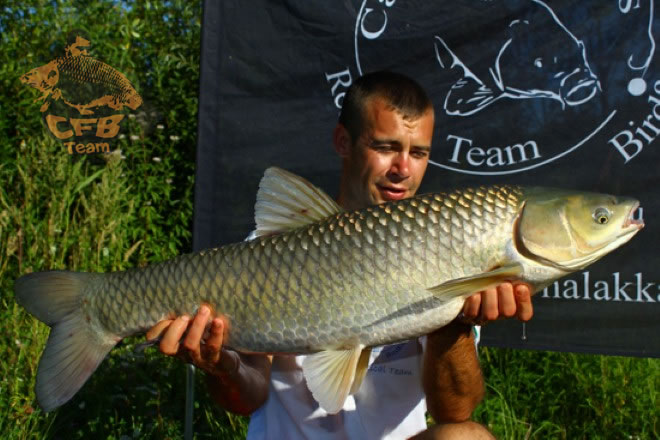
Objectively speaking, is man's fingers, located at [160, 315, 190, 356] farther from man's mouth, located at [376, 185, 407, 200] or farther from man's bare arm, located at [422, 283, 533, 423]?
man's mouth, located at [376, 185, 407, 200]

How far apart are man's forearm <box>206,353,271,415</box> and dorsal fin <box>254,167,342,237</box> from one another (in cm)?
45

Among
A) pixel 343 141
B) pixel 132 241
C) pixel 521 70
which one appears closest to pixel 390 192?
pixel 343 141

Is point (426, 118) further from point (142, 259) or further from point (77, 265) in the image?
point (142, 259)

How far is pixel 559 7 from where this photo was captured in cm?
256

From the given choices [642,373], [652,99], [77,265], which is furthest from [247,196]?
[642,373]

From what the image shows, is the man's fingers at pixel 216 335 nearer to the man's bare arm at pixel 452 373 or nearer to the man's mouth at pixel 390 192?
the man's bare arm at pixel 452 373

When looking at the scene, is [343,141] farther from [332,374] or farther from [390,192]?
[332,374]

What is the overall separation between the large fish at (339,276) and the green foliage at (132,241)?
117cm

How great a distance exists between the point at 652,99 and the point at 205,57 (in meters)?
1.69

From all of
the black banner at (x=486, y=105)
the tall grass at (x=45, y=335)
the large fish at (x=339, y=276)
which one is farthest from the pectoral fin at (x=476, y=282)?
the tall grass at (x=45, y=335)

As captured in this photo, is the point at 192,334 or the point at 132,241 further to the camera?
the point at 132,241

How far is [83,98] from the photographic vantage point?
4.18 metres

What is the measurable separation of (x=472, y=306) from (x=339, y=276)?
30cm

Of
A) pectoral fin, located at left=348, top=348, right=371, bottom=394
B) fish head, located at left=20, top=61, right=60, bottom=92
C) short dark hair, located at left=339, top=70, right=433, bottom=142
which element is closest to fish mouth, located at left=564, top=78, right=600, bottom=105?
short dark hair, located at left=339, top=70, right=433, bottom=142
